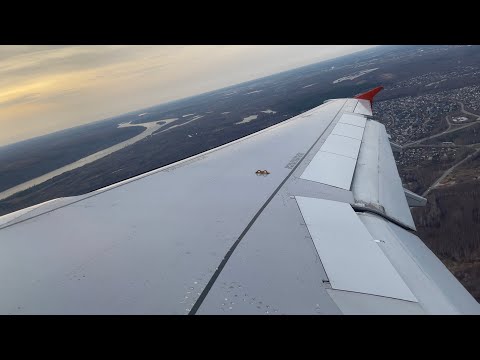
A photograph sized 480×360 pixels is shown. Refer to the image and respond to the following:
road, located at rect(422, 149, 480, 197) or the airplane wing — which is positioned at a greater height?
the airplane wing

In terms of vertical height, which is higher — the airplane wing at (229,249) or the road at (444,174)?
the airplane wing at (229,249)

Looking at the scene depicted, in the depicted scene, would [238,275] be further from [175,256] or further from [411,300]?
[411,300]

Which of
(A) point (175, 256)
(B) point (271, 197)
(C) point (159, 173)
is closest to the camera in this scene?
(A) point (175, 256)

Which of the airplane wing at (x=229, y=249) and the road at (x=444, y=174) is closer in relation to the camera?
the airplane wing at (x=229, y=249)

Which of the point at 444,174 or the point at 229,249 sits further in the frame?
the point at 444,174

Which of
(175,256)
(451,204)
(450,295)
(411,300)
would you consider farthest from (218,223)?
(451,204)

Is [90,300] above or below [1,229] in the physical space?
below

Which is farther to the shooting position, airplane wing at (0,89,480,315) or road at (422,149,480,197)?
road at (422,149,480,197)

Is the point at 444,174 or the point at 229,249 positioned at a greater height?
the point at 229,249
